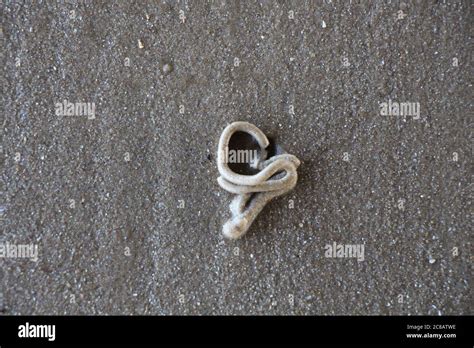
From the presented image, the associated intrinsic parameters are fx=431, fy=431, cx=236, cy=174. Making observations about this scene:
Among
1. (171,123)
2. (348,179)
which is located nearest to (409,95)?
(348,179)

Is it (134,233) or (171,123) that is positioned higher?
(171,123)

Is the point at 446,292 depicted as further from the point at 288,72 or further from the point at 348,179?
the point at 288,72
